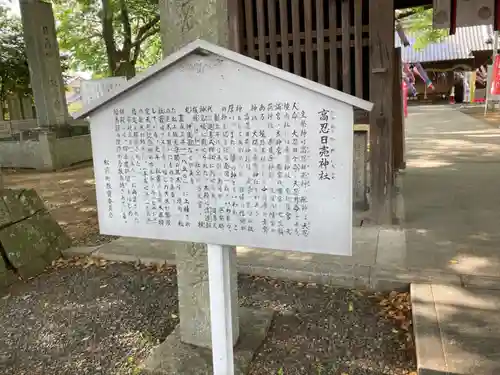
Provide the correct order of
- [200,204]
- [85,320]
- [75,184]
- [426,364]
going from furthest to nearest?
Answer: [75,184] → [85,320] → [426,364] → [200,204]

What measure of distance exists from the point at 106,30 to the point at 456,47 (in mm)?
22701

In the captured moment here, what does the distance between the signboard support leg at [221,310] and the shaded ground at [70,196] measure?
10.4ft

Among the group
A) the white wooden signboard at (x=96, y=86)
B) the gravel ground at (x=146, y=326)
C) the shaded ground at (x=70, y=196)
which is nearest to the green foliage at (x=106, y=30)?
the white wooden signboard at (x=96, y=86)

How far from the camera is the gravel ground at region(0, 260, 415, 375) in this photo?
292 cm

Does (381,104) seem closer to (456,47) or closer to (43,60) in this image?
(43,60)

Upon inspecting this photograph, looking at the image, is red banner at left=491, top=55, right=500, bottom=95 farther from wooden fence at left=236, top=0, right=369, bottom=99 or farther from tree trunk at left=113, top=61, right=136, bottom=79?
wooden fence at left=236, top=0, right=369, bottom=99

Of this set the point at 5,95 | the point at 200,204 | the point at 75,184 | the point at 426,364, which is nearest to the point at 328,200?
the point at 200,204

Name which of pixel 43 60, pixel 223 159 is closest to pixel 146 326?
pixel 223 159

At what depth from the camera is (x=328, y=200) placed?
2.03 metres

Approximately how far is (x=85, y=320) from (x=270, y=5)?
3887 mm

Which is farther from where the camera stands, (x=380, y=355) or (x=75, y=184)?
(x=75, y=184)

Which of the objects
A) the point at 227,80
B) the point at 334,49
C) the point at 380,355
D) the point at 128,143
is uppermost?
the point at 334,49

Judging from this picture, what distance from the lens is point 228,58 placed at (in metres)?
2.09

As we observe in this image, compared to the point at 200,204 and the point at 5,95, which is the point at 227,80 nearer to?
the point at 200,204
